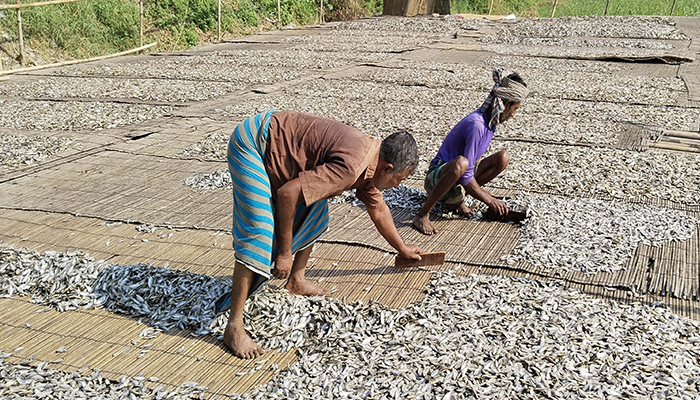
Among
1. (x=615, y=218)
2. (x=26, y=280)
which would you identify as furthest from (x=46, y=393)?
(x=615, y=218)

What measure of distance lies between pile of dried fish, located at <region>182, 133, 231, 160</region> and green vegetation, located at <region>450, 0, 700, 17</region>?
16311 mm

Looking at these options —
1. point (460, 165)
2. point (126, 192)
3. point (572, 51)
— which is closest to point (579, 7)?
point (572, 51)

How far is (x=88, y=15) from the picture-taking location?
1133 cm

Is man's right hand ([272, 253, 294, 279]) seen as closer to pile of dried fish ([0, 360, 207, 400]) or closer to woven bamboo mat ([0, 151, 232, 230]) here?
pile of dried fish ([0, 360, 207, 400])

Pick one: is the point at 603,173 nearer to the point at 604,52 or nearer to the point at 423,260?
the point at 423,260

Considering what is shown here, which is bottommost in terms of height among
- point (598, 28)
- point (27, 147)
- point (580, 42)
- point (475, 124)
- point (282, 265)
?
point (27, 147)

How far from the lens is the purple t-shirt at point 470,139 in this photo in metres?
3.54

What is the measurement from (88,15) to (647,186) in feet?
34.7

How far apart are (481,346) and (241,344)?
96 centimetres

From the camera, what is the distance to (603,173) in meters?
4.49

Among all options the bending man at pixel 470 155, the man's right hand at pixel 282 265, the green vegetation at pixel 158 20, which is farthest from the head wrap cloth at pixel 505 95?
the green vegetation at pixel 158 20

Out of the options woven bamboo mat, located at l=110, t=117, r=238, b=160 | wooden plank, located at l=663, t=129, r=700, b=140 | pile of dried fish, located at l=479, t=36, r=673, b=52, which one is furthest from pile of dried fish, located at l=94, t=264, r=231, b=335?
pile of dried fish, located at l=479, t=36, r=673, b=52

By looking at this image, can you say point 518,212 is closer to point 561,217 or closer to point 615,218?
point 561,217

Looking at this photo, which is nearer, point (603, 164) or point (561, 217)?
point (561, 217)
